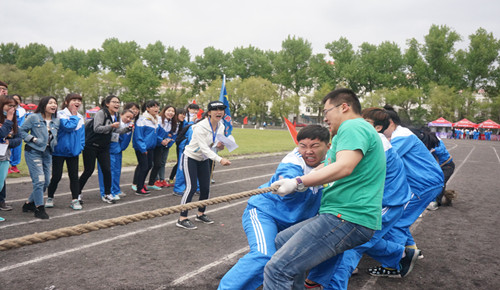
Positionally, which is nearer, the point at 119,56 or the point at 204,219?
the point at 204,219

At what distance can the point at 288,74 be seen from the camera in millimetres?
80438

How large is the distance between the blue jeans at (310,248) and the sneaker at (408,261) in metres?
1.90

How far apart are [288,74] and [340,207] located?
263ft

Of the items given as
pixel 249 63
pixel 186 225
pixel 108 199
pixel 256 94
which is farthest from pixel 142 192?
pixel 249 63

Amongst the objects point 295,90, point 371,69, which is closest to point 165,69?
point 295,90

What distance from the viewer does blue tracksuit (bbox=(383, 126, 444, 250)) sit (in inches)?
166

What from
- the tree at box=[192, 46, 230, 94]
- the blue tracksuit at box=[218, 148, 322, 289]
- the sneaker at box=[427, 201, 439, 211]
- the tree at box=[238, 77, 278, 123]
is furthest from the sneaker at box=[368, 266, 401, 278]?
the tree at box=[192, 46, 230, 94]

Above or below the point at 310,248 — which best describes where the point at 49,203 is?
below

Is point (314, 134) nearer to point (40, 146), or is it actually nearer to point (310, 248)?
point (310, 248)

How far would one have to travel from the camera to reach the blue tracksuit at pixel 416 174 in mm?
4207

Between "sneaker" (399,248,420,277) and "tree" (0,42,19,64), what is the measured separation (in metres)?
102

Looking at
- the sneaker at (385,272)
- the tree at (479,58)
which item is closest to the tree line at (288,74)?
the tree at (479,58)

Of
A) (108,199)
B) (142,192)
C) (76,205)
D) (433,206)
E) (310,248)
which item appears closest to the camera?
(310,248)

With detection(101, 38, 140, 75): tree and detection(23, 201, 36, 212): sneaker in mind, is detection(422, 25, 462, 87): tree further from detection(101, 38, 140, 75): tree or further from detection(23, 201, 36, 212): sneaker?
detection(23, 201, 36, 212): sneaker
